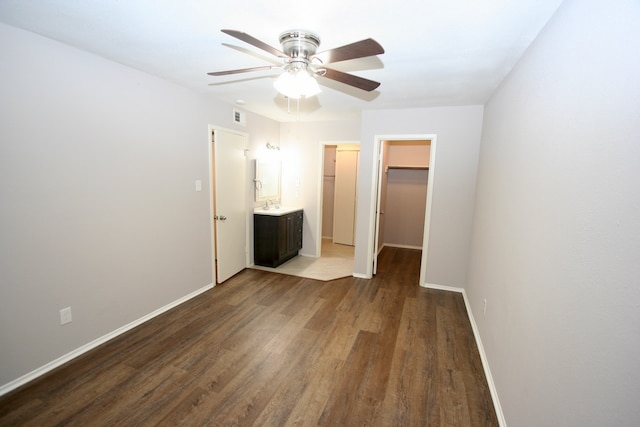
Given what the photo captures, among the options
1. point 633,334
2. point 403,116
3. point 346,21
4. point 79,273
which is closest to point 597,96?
point 633,334

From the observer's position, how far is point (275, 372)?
7.18 ft

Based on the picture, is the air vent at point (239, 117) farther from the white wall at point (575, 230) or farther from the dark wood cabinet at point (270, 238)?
the white wall at point (575, 230)

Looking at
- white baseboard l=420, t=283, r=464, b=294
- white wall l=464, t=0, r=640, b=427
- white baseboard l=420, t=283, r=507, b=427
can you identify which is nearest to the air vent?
white wall l=464, t=0, r=640, b=427

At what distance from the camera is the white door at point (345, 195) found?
598 cm

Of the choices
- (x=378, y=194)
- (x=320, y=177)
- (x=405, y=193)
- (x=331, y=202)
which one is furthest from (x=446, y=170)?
(x=331, y=202)

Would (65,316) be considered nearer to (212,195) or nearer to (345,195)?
(212,195)

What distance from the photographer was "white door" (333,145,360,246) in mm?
5977

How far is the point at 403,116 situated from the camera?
3.77 meters

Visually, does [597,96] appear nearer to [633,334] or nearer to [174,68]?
[633,334]

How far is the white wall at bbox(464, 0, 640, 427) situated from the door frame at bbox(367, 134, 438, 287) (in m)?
1.72

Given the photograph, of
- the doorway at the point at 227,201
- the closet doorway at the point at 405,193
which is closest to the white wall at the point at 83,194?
the doorway at the point at 227,201

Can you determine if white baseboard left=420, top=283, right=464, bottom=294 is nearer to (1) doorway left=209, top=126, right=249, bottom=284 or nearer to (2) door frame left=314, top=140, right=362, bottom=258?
(2) door frame left=314, top=140, right=362, bottom=258

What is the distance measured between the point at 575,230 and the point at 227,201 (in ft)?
11.9

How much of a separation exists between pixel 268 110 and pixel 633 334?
4.23 metres
